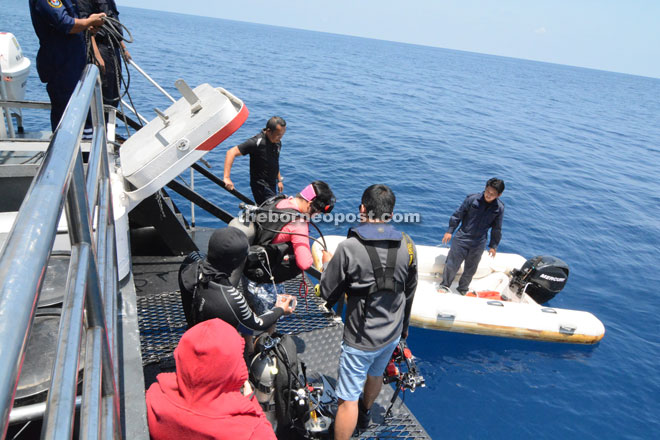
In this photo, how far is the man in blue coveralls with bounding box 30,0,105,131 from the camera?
11.7 ft

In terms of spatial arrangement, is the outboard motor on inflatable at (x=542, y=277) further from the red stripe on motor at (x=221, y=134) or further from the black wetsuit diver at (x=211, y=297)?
the black wetsuit diver at (x=211, y=297)

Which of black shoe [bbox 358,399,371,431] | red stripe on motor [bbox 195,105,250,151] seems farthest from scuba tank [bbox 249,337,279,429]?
red stripe on motor [bbox 195,105,250,151]

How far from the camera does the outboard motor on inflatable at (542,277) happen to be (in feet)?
24.0

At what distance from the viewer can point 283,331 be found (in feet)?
13.3

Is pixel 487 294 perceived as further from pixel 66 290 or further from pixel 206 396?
pixel 66 290

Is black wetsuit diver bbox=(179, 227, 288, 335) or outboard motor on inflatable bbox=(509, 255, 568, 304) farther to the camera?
outboard motor on inflatable bbox=(509, 255, 568, 304)

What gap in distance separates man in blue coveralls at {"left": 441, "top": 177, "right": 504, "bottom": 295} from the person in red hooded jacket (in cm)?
475

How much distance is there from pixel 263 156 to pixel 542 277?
17.4 ft

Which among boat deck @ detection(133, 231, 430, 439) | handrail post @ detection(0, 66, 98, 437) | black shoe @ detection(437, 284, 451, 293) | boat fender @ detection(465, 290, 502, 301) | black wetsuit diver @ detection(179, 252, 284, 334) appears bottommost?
boat fender @ detection(465, 290, 502, 301)

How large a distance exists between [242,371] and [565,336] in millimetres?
6463

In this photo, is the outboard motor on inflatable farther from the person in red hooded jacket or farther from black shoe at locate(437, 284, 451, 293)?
the person in red hooded jacket

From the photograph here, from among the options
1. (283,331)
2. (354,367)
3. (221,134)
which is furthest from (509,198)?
(221,134)

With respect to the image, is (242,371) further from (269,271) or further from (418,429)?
(418,429)

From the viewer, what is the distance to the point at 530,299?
7.31 meters
